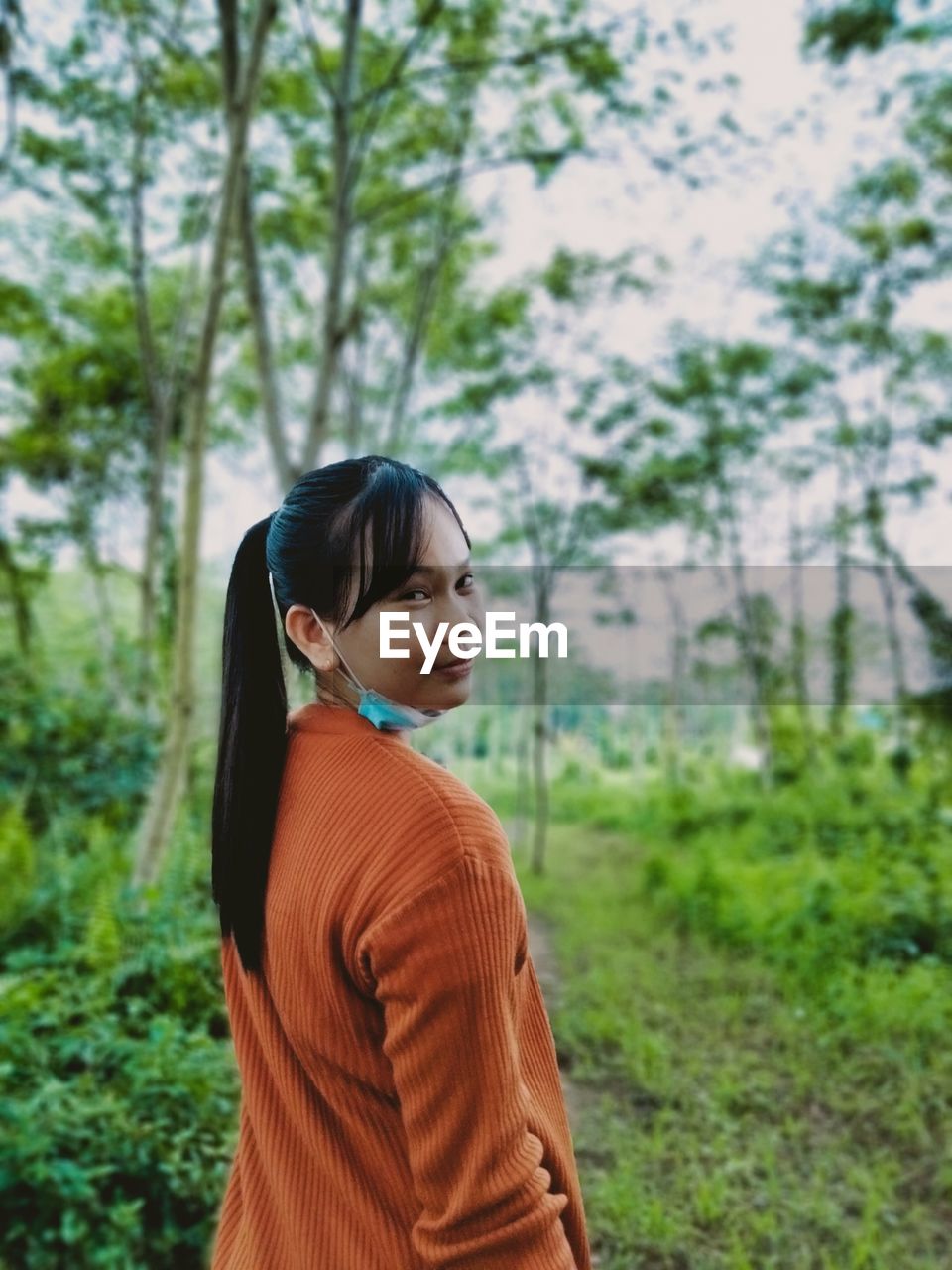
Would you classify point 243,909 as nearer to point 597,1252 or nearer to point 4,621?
point 597,1252

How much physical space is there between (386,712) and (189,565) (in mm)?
3794

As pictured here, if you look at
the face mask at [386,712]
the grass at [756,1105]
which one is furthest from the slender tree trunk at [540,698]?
the face mask at [386,712]

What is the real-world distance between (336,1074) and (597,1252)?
8.59ft

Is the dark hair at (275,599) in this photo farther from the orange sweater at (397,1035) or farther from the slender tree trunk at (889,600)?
the slender tree trunk at (889,600)

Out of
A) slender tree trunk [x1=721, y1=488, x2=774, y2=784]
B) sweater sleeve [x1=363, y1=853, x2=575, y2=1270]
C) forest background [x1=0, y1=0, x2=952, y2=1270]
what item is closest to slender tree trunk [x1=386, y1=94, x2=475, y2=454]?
forest background [x1=0, y1=0, x2=952, y2=1270]

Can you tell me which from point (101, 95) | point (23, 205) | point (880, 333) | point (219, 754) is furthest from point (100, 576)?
point (219, 754)

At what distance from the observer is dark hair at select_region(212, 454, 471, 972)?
0.80m

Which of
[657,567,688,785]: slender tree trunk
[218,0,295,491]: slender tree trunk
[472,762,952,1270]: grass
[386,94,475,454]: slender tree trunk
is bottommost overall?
[472,762,952,1270]: grass

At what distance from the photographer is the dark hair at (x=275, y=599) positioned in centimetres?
80

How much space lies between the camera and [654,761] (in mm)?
17109

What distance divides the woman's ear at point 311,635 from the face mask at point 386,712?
0.12 ft

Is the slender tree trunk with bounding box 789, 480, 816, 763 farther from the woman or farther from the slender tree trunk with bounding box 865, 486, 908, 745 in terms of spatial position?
the woman

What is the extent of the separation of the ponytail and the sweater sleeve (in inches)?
8.7

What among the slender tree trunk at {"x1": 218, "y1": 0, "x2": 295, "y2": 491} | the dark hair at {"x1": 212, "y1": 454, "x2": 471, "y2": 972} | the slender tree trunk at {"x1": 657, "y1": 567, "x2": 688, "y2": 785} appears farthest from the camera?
the slender tree trunk at {"x1": 657, "y1": 567, "x2": 688, "y2": 785}
